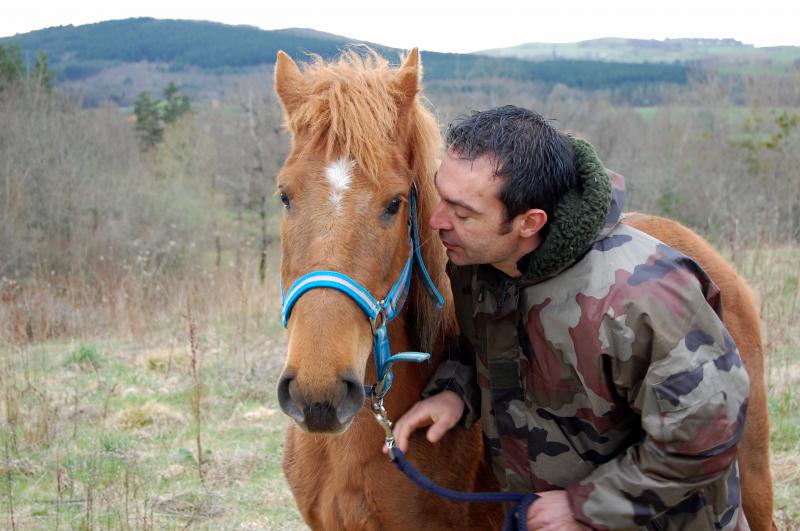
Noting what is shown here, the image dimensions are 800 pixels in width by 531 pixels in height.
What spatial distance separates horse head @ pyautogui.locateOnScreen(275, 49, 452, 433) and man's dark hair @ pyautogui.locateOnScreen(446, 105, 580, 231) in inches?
12.9

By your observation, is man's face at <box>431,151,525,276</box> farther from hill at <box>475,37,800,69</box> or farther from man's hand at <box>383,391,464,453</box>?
hill at <box>475,37,800,69</box>

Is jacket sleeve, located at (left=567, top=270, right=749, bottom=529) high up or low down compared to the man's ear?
down

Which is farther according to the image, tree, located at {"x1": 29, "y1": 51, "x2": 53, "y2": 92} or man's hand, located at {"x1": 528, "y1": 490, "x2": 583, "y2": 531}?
tree, located at {"x1": 29, "y1": 51, "x2": 53, "y2": 92}

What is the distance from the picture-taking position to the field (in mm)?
4570

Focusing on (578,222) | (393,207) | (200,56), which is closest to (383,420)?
(393,207)

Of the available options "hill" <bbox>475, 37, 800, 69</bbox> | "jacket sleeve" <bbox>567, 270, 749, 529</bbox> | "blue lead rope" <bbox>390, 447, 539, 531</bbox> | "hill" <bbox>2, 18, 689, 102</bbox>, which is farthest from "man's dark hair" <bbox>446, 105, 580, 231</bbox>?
"hill" <bbox>475, 37, 800, 69</bbox>

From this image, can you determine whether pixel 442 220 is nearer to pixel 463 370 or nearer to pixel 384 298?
pixel 384 298

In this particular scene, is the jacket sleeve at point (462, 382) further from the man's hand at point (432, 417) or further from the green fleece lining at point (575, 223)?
the green fleece lining at point (575, 223)

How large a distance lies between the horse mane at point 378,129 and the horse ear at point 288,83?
0.14ft

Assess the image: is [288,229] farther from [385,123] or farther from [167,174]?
[167,174]

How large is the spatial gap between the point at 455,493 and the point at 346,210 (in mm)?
1036

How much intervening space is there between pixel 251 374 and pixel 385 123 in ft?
18.6

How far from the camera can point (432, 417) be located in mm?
2520

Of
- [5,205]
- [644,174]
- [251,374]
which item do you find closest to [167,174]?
[5,205]
